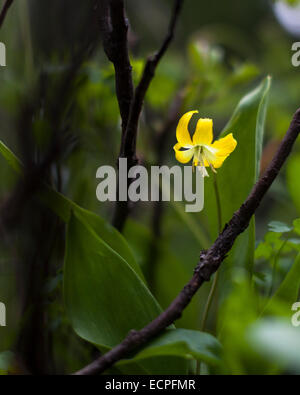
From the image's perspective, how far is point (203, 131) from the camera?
0.34 metres

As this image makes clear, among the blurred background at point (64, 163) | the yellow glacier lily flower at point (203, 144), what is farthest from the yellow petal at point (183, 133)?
the blurred background at point (64, 163)

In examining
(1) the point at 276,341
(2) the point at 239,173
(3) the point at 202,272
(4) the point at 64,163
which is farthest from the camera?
(4) the point at 64,163

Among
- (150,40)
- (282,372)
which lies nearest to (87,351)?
(282,372)

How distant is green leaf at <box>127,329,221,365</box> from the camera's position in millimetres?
283

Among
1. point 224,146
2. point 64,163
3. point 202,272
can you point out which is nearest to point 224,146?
point 224,146

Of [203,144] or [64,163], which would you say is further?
[64,163]

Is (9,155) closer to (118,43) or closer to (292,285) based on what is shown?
(118,43)

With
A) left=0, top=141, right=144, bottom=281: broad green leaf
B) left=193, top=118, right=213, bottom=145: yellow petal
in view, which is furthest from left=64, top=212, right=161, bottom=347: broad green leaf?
left=193, top=118, right=213, bottom=145: yellow petal

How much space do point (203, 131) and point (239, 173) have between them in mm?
89

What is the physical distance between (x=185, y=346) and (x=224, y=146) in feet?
0.50

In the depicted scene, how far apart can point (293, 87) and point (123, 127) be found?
2.56 feet

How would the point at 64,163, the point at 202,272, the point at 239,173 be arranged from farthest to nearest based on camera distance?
1. the point at 64,163
2. the point at 239,173
3. the point at 202,272

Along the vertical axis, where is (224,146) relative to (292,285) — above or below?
above

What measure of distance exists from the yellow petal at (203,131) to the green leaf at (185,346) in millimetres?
148
